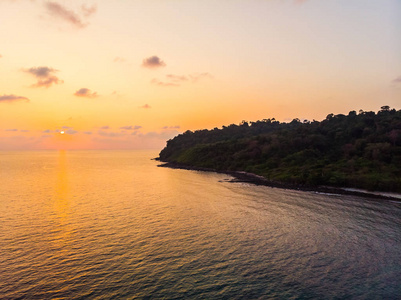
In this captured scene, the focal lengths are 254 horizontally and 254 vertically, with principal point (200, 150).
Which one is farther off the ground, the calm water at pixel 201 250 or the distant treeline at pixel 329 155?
the distant treeline at pixel 329 155

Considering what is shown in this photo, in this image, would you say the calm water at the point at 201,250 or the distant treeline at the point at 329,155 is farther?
the distant treeline at the point at 329,155

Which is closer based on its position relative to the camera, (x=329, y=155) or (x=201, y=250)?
(x=201, y=250)

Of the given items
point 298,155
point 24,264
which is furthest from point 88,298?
point 298,155

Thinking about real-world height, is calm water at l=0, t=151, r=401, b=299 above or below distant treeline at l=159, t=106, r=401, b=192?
below

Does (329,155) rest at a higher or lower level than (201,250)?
higher

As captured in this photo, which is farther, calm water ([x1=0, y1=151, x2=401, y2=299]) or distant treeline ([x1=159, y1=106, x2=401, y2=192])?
distant treeline ([x1=159, y1=106, x2=401, y2=192])
